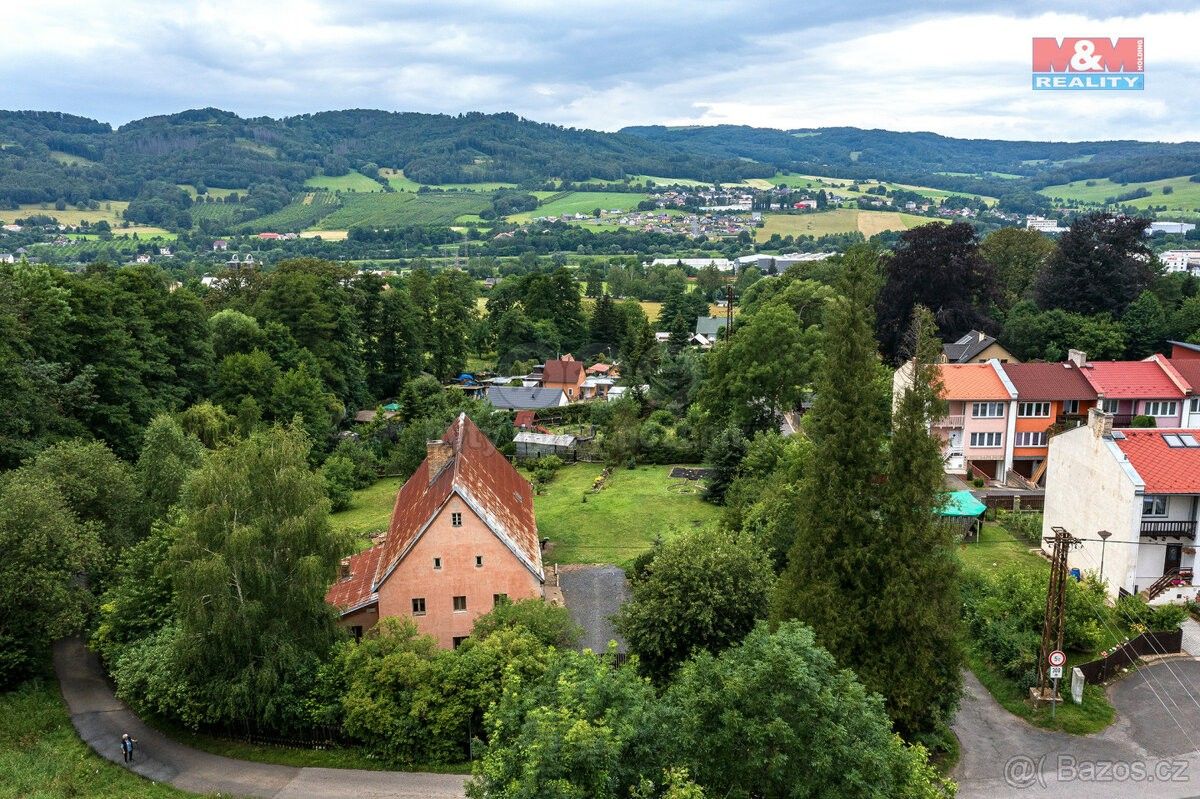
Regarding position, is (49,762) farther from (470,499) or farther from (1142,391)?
(1142,391)

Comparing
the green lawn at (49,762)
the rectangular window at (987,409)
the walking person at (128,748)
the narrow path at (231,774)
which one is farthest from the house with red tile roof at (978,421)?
the green lawn at (49,762)

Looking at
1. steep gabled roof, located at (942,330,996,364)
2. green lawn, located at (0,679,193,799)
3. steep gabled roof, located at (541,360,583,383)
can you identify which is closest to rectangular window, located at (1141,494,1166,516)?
steep gabled roof, located at (942,330,996,364)

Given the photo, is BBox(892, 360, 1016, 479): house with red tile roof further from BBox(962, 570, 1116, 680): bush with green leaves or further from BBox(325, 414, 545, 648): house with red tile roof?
BBox(325, 414, 545, 648): house with red tile roof

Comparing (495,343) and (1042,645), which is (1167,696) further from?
(495,343)

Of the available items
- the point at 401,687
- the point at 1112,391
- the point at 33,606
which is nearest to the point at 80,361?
the point at 33,606

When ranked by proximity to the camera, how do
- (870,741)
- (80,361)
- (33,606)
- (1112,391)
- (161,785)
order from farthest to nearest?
(1112,391), (80,361), (33,606), (161,785), (870,741)
